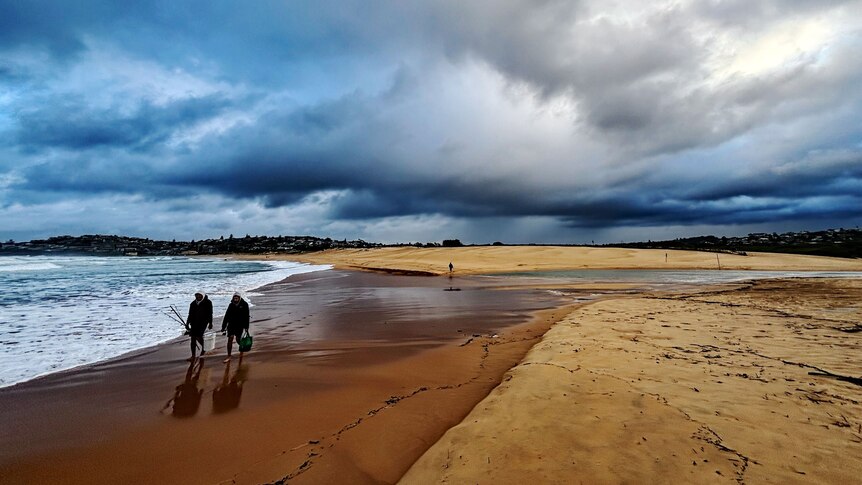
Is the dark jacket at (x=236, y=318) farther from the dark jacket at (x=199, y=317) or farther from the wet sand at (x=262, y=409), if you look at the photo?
the wet sand at (x=262, y=409)

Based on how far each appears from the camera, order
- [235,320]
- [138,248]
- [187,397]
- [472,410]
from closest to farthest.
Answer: [472,410] < [187,397] < [235,320] < [138,248]

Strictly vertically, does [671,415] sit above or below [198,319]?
below

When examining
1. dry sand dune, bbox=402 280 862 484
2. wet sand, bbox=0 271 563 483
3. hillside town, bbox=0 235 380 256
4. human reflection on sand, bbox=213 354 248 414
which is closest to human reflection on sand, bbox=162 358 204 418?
wet sand, bbox=0 271 563 483

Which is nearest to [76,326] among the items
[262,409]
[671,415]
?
[262,409]

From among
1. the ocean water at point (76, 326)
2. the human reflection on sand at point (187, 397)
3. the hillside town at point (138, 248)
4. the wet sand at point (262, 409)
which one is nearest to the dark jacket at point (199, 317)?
the wet sand at point (262, 409)

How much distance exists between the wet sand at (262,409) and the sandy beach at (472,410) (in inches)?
1.4

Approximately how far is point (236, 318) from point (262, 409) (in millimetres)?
4010

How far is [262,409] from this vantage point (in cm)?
684

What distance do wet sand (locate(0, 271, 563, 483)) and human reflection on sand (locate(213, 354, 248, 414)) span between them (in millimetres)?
45

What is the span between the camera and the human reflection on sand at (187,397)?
6.84 meters

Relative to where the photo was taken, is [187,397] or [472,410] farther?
[187,397]

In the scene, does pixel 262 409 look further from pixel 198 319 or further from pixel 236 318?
pixel 198 319

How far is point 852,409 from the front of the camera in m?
5.30

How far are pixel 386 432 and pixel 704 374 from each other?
5649 mm
